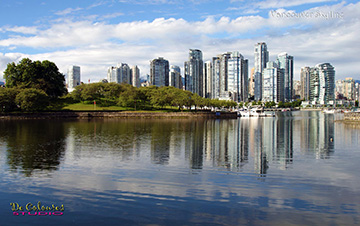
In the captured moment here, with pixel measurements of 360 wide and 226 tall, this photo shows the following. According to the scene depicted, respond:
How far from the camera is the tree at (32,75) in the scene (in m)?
119

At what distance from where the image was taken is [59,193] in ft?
57.3

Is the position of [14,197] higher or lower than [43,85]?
lower

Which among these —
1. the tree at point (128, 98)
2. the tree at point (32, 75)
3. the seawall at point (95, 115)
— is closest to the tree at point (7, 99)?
the seawall at point (95, 115)

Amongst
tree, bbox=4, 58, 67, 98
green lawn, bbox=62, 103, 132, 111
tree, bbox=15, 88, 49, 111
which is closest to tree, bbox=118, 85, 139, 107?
green lawn, bbox=62, 103, 132, 111

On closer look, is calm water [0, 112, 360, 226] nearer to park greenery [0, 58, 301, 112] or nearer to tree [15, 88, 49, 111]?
tree [15, 88, 49, 111]

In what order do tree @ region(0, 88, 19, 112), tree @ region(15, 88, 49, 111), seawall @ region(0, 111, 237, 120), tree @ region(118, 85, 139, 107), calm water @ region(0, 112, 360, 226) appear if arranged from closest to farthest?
calm water @ region(0, 112, 360, 226), tree @ region(0, 88, 19, 112), tree @ region(15, 88, 49, 111), seawall @ region(0, 111, 237, 120), tree @ region(118, 85, 139, 107)

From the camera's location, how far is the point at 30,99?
100562 mm

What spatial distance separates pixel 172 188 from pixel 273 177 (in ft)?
25.5

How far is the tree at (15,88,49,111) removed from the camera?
326 feet

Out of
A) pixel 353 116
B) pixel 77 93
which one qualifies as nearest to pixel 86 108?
pixel 77 93

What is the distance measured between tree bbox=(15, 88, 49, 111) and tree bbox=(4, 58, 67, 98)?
48.0 feet

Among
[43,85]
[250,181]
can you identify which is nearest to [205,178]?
[250,181]

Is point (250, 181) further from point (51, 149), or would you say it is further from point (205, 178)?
point (51, 149)

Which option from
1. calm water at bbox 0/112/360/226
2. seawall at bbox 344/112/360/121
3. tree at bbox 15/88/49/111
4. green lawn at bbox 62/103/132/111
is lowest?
calm water at bbox 0/112/360/226
